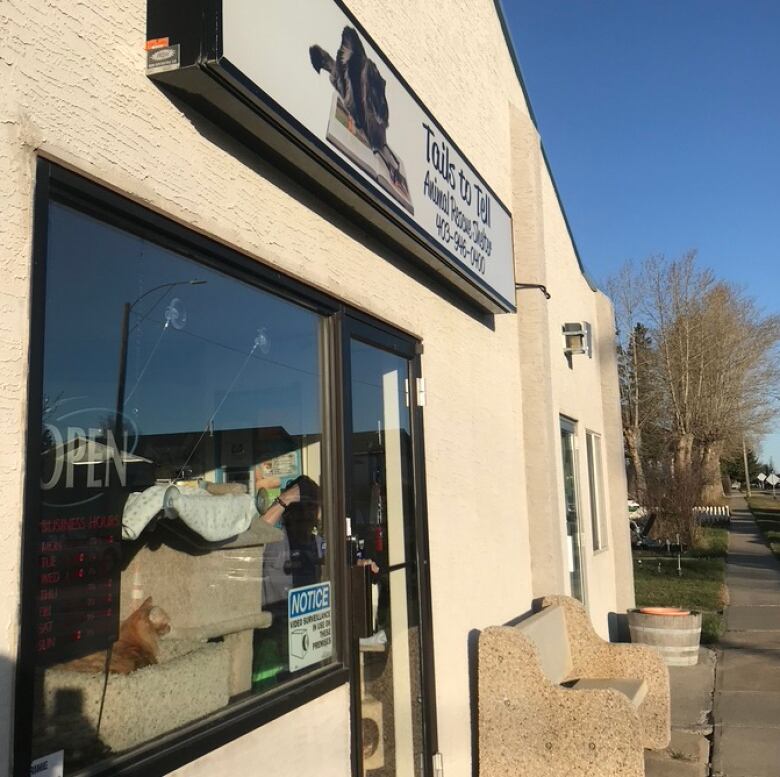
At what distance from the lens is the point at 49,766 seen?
2.04m

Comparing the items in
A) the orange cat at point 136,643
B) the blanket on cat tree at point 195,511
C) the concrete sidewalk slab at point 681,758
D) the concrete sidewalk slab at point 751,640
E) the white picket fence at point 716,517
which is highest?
the blanket on cat tree at point 195,511

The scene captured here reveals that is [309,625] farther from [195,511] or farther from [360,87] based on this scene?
[360,87]

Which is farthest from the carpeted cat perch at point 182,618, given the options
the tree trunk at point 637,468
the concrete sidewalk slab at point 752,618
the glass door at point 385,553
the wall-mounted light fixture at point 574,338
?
the tree trunk at point 637,468

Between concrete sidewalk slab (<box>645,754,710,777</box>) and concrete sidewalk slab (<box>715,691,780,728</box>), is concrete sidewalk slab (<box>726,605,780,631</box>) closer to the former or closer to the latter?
concrete sidewalk slab (<box>715,691,780,728</box>)

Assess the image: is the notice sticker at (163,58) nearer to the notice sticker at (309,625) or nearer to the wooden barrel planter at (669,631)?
the notice sticker at (309,625)

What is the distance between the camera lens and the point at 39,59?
7.04 feet

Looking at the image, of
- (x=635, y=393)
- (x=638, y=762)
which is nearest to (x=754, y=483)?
(x=635, y=393)

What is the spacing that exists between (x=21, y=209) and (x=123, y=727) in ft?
4.66

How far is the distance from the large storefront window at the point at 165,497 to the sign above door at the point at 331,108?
53 centimetres

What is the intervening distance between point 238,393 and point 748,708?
612cm

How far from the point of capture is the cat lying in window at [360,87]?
3.33m

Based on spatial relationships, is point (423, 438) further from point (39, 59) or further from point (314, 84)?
point (39, 59)

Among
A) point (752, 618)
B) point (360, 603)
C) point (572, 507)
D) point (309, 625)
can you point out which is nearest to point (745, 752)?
point (572, 507)

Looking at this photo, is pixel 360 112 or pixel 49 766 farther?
pixel 360 112
